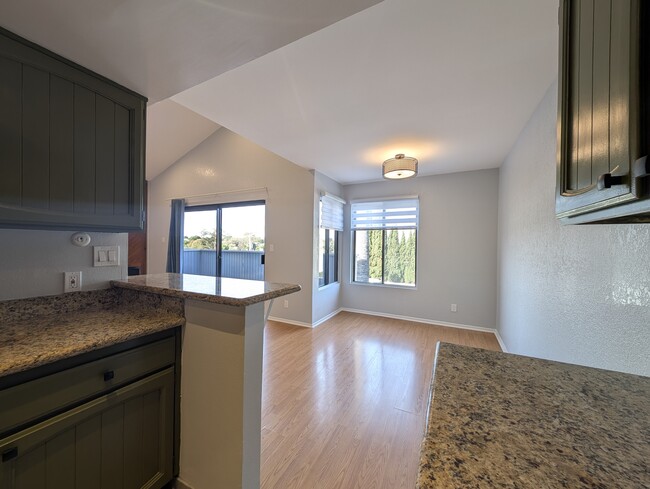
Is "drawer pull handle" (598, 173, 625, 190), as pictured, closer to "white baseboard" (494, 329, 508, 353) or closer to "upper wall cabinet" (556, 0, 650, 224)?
"upper wall cabinet" (556, 0, 650, 224)

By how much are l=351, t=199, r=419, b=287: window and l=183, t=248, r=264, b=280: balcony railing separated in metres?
1.79

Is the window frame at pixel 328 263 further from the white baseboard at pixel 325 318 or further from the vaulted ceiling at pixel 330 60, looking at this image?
the vaulted ceiling at pixel 330 60

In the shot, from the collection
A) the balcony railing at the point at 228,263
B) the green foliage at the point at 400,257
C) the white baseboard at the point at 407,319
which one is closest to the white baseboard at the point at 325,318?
the white baseboard at the point at 407,319

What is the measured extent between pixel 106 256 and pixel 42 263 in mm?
258

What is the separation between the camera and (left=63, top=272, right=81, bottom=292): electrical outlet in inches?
53.4

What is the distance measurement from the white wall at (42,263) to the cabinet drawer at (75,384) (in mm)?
611

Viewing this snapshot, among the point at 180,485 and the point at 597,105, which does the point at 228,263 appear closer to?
the point at 180,485

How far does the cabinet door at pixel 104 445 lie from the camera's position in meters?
0.87

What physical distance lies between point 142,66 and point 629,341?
2.46 metres

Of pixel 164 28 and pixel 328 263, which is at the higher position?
pixel 164 28

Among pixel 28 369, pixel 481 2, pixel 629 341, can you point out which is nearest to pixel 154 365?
pixel 28 369

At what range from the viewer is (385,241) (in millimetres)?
4594

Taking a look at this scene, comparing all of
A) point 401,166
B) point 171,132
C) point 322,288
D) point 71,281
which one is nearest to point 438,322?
point 322,288

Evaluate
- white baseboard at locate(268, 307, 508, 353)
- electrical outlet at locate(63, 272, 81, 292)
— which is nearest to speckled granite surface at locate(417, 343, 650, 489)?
electrical outlet at locate(63, 272, 81, 292)
